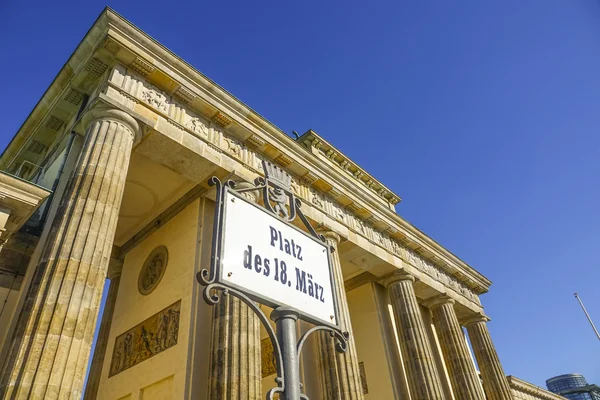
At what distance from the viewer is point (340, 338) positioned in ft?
Answer: 7.27

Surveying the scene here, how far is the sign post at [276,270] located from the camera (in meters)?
1.77

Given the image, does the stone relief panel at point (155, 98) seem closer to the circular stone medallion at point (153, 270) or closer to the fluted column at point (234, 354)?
the fluted column at point (234, 354)

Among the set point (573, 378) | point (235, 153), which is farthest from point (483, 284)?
point (573, 378)

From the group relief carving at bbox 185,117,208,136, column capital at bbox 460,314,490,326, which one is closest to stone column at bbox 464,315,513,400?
column capital at bbox 460,314,490,326

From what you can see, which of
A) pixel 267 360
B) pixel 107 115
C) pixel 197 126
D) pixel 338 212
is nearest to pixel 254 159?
pixel 197 126

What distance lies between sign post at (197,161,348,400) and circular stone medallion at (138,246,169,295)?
9058 mm

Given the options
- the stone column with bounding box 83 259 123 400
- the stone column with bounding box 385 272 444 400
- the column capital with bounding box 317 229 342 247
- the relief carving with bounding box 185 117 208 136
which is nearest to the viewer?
the relief carving with bounding box 185 117 208 136

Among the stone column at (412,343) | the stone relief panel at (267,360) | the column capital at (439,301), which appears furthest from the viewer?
the column capital at (439,301)

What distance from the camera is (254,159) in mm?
10602

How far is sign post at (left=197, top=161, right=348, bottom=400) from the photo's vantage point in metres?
1.77

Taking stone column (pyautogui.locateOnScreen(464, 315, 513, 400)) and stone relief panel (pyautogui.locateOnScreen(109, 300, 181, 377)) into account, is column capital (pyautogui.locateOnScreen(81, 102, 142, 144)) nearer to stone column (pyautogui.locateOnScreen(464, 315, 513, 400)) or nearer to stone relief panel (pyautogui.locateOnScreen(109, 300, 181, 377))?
stone relief panel (pyautogui.locateOnScreen(109, 300, 181, 377))

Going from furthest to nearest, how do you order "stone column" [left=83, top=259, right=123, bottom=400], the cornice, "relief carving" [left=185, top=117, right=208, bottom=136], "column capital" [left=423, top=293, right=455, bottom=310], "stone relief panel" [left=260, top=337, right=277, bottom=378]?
the cornice
"column capital" [left=423, top=293, right=455, bottom=310]
"stone relief panel" [left=260, top=337, right=277, bottom=378]
"stone column" [left=83, top=259, right=123, bottom=400]
"relief carving" [left=185, top=117, right=208, bottom=136]

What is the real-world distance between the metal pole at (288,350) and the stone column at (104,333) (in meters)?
10.7

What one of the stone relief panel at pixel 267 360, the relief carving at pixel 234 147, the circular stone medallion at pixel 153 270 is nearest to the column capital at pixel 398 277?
the stone relief panel at pixel 267 360
